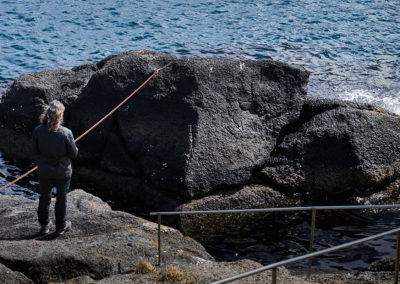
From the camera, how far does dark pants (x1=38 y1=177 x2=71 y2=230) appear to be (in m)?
6.29

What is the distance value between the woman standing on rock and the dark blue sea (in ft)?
31.4

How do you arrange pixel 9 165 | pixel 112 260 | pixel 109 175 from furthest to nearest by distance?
pixel 9 165 < pixel 109 175 < pixel 112 260

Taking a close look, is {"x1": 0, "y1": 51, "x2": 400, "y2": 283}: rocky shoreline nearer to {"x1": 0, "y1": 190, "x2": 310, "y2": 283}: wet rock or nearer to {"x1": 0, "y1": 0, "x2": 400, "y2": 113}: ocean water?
{"x1": 0, "y1": 190, "x2": 310, "y2": 283}: wet rock

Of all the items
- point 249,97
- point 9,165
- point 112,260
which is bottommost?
point 9,165

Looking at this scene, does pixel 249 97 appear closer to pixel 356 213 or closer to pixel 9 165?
pixel 356 213

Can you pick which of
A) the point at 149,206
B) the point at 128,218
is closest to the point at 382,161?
the point at 149,206

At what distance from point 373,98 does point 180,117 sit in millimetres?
7206

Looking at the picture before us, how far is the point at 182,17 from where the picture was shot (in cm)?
2073

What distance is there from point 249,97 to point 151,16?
1209cm

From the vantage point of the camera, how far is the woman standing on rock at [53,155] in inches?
236

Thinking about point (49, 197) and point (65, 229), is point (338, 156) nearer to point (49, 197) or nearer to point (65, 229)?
point (65, 229)

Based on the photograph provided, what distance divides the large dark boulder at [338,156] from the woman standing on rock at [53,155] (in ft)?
13.2

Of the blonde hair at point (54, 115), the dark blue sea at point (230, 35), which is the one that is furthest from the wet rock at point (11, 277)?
the dark blue sea at point (230, 35)

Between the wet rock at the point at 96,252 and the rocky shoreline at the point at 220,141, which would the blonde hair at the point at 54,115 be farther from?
the rocky shoreline at the point at 220,141
